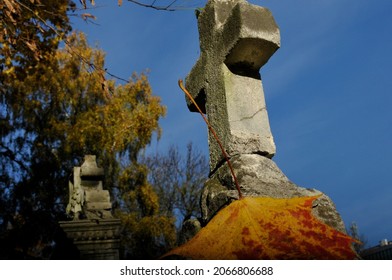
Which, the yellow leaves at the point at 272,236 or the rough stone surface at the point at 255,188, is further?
the rough stone surface at the point at 255,188

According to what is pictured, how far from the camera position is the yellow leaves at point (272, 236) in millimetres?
1529

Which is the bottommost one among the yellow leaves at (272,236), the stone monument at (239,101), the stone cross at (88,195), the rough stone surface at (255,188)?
the yellow leaves at (272,236)

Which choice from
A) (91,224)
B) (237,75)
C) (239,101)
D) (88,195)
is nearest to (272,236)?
(239,101)

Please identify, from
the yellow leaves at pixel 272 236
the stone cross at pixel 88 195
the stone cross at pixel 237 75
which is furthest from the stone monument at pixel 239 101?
the stone cross at pixel 88 195

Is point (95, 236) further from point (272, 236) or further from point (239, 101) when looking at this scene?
point (272, 236)

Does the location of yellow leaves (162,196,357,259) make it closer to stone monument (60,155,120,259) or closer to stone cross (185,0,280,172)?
stone cross (185,0,280,172)

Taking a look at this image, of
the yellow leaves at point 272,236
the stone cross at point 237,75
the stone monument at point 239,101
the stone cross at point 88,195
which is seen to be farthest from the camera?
the stone cross at point 88,195

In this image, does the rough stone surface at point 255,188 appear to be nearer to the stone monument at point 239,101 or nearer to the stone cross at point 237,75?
the stone monument at point 239,101

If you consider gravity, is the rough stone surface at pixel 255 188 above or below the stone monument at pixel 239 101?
below

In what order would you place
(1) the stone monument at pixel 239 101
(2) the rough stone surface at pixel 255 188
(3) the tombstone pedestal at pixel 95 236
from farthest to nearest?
(3) the tombstone pedestal at pixel 95 236
(1) the stone monument at pixel 239 101
(2) the rough stone surface at pixel 255 188

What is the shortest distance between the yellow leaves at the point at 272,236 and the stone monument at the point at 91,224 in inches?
223

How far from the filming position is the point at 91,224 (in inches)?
275

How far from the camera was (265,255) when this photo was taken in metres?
1.54
